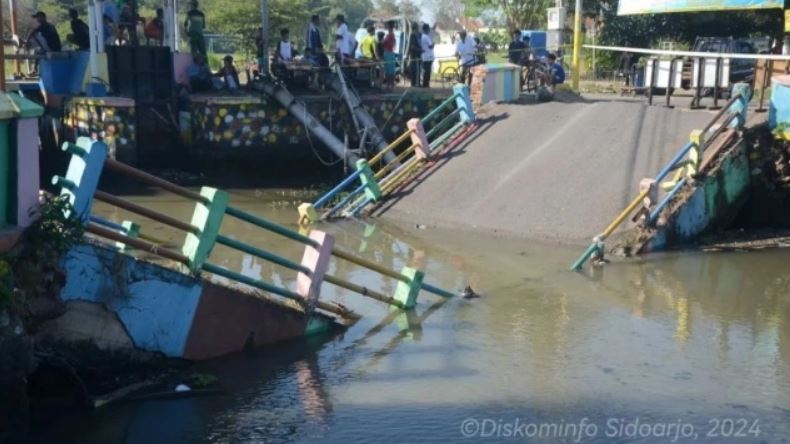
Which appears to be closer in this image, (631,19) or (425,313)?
(425,313)

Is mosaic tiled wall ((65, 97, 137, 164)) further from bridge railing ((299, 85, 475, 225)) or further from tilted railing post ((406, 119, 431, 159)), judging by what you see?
tilted railing post ((406, 119, 431, 159))

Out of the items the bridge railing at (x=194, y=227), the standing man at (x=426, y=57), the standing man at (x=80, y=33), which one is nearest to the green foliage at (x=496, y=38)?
the standing man at (x=426, y=57)

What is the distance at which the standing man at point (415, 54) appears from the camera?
67.5ft

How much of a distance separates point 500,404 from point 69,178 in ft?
11.3

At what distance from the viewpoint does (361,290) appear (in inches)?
325

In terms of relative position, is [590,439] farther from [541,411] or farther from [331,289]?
[331,289]

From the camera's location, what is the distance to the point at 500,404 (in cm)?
681

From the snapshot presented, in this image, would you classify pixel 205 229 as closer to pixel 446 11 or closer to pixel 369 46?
pixel 369 46

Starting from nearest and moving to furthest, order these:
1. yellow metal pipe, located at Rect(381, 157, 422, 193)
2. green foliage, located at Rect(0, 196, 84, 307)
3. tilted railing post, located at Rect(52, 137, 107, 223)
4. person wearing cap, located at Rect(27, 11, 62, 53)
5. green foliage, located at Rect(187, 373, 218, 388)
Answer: green foliage, located at Rect(0, 196, 84, 307) → tilted railing post, located at Rect(52, 137, 107, 223) → green foliage, located at Rect(187, 373, 218, 388) → yellow metal pipe, located at Rect(381, 157, 422, 193) → person wearing cap, located at Rect(27, 11, 62, 53)

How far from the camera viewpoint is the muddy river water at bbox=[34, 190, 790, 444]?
6332 mm

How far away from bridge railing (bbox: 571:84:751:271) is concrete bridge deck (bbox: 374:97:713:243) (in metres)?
0.50

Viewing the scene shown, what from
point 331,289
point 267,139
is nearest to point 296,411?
point 331,289

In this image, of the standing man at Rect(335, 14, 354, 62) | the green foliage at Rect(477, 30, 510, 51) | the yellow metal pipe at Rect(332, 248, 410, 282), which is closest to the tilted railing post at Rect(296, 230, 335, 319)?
the yellow metal pipe at Rect(332, 248, 410, 282)

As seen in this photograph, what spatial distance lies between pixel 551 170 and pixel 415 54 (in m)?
7.65
